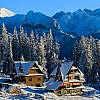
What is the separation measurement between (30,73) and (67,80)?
39.0ft

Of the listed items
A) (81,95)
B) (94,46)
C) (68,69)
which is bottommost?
(81,95)

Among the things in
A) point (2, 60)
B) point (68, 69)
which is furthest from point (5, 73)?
point (68, 69)

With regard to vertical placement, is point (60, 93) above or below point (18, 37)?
below

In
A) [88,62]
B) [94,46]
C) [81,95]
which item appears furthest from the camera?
[94,46]

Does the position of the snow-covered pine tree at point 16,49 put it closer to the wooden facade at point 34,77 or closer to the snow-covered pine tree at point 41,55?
the snow-covered pine tree at point 41,55

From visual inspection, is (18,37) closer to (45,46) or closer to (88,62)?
(45,46)

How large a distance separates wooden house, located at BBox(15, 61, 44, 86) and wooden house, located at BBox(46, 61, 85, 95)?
6.62 m

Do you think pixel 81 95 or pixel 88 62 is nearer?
pixel 81 95

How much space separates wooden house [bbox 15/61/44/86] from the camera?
9650 cm

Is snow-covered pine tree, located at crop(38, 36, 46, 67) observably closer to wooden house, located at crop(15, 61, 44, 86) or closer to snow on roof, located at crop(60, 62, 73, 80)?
wooden house, located at crop(15, 61, 44, 86)

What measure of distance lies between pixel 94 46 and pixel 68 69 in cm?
4230

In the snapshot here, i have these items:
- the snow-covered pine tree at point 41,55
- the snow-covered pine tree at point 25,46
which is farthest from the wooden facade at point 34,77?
the snow-covered pine tree at point 25,46

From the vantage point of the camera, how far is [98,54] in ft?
409

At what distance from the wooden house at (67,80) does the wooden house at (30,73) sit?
260 inches
